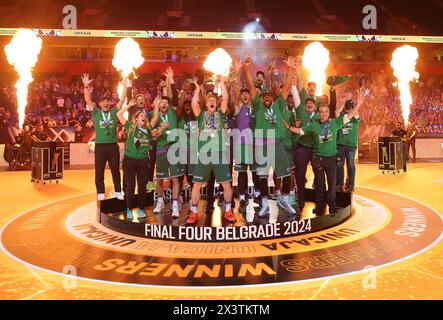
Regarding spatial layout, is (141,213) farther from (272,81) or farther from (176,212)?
(272,81)

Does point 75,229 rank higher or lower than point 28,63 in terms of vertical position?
lower

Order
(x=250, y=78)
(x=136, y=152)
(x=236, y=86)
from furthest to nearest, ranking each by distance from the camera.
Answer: (x=236, y=86)
(x=136, y=152)
(x=250, y=78)

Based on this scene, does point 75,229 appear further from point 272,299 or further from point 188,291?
point 272,299

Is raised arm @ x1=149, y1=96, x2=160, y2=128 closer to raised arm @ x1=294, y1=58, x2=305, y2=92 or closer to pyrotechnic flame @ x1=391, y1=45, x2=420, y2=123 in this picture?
raised arm @ x1=294, y1=58, x2=305, y2=92

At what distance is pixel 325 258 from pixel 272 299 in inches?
47.7

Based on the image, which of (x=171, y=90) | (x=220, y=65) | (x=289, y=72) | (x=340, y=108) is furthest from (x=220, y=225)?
A: (x=220, y=65)

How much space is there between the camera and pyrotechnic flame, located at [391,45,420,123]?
1709 centimetres

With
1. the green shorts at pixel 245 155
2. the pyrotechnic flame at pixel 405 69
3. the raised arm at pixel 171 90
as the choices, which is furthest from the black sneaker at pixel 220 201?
the pyrotechnic flame at pixel 405 69

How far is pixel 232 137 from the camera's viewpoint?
6.12 meters

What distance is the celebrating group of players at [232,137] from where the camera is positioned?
17.0ft

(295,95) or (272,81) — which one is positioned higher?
(272,81)

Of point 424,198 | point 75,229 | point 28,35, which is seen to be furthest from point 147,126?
point 28,35

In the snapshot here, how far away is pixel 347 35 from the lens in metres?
19.6

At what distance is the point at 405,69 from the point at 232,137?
48.5ft
